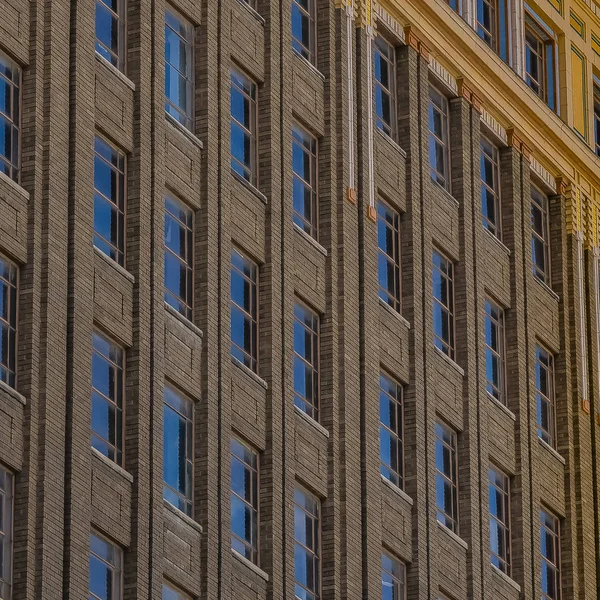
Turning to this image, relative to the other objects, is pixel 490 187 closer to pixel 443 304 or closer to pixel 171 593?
pixel 443 304

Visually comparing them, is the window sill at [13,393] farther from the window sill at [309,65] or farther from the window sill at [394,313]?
the window sill at [309,65]

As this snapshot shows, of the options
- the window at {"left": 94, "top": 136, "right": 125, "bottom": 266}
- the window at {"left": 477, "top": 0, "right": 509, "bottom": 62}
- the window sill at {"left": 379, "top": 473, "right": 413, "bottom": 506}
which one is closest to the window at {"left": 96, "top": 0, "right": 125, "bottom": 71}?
the window at {"left": 94, "top": 136, "right": 125, "bottom": 266}

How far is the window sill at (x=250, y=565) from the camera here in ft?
174

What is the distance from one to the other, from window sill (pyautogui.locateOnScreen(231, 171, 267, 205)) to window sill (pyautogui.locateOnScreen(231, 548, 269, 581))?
7.74 m

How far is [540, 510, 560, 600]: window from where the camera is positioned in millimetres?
65562

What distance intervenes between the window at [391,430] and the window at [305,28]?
7227 millimetres

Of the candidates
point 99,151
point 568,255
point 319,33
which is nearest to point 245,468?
point 99,151

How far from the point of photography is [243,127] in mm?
57406

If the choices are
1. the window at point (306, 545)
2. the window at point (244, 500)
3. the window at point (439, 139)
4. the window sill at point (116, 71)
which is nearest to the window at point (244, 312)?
the window at point (244, 500)

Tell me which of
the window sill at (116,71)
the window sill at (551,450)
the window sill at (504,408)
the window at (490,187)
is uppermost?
the window at (490,187)

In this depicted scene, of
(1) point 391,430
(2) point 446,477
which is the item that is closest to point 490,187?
(2) point 446,477

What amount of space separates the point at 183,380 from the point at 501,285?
52.2ft

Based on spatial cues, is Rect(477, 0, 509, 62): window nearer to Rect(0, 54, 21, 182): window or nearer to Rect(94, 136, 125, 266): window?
Rect(94, 136, 125, 266): window

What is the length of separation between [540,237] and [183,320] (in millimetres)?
18888
